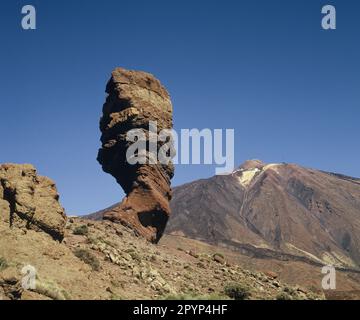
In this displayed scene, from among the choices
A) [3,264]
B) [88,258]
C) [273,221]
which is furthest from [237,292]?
[273,221]

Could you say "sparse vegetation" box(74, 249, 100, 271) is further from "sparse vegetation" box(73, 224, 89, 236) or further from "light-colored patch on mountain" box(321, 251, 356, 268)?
"light-colored patch on mountain" box(321, 251, 356, 268)

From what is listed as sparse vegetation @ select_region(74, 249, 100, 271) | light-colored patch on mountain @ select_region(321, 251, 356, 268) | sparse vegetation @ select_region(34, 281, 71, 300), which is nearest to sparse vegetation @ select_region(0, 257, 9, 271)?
sparse vegetation @ select_region(34, 281, 71, 300)

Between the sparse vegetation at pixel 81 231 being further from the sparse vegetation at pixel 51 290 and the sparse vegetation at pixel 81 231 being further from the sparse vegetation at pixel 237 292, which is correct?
the sparse vegetation at pixel 51 290

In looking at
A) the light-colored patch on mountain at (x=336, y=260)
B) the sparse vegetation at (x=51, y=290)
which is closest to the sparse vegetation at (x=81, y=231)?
the sparse vegetation at (x=51, y=290)

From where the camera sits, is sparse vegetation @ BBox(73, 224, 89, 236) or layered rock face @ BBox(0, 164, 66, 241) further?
sparse vegetation @ BBox(73, 224, 89, 236)

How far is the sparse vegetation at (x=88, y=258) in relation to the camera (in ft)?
76.5

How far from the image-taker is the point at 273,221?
172m

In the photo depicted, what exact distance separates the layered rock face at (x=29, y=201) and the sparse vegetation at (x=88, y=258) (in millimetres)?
1311

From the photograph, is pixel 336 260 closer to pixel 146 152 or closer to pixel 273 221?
pixel 273 221

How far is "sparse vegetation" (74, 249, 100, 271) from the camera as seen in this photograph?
23.3m

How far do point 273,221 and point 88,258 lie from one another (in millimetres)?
153767

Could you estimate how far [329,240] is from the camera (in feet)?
546

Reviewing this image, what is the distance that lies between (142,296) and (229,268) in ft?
52.1

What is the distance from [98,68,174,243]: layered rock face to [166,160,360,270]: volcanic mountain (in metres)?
89.8
